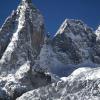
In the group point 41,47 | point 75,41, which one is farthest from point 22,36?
point 75,41

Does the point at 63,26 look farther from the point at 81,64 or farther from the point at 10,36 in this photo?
the point at 10,36

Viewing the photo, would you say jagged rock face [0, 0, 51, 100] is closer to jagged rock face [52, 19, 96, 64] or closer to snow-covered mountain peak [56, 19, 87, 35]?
jagged rock face [52, 19, 96, 64]

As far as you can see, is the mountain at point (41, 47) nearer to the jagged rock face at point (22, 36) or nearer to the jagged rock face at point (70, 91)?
the jagged rock face at point (22, 36)

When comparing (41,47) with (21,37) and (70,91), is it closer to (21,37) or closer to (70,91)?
(21,37)

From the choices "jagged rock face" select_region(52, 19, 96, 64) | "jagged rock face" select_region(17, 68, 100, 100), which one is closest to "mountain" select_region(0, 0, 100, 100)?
"jagged rock face" select_region(52, 19, 96, 64)

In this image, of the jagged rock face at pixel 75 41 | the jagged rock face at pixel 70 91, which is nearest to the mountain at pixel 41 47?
the jagged rock face at pixel 75 41
